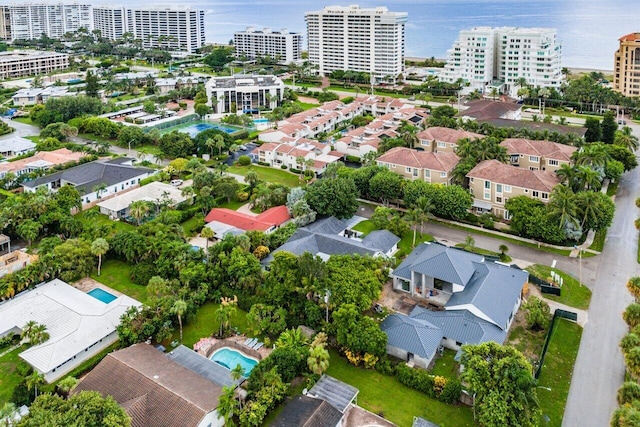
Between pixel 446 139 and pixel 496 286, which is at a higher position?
pixel 446 139

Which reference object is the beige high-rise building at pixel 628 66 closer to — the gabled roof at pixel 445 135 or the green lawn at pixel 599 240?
the gabled roof at pixel 445 135

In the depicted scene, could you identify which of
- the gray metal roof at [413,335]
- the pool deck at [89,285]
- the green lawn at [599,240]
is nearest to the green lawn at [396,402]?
the gray metal roof at [413,335]

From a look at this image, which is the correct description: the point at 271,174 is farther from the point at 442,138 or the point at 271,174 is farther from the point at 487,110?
the point at 487,110

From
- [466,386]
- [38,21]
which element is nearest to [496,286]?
[466,386]

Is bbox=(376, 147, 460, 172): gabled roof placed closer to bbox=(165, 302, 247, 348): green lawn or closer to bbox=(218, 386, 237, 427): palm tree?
bbox=(165, 302, 247, 348): green lawn

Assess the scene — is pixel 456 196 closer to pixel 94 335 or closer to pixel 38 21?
pixel 94 335

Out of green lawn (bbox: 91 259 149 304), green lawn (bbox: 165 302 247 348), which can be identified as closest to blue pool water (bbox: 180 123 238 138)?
green lawn (bbox: 91 259 149 304)
